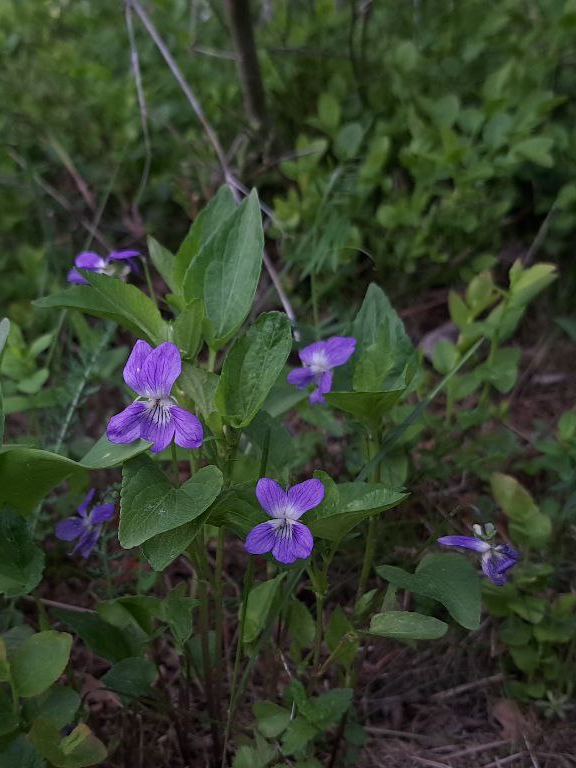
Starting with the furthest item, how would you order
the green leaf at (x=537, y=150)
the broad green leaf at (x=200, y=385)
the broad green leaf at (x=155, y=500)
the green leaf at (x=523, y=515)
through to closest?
the green leaf at (x=537, y=150)
the green leaf at (x=523, y=515)
the broad green leaf at (x=200, y=385)
the broad green leaf at (x=155, y=500)

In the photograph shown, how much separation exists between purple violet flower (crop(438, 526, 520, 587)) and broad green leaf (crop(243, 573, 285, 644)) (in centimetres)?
31

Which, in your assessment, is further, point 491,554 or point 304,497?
point 491,554

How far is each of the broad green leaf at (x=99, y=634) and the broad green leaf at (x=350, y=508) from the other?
47 centimetres

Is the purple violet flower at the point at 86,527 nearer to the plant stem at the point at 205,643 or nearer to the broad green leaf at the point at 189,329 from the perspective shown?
the plant stem at the point at 205,643

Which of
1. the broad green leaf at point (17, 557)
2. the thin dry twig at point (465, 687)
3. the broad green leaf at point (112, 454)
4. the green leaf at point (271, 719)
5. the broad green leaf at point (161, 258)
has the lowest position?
the thin dry twig at point (465, 687)

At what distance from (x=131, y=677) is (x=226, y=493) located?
0.43 m

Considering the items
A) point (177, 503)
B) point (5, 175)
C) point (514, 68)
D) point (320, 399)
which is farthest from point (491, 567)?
point (5, 175)

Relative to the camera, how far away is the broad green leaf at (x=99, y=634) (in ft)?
4.51

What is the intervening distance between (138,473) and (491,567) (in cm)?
61

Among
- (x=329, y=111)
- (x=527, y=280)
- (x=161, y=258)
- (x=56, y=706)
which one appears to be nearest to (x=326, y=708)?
(x=56, y=706)

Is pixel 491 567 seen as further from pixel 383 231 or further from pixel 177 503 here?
pixel 383 231

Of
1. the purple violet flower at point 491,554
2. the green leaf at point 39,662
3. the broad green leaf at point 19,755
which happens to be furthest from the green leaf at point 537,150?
the broad green leaf at point 19,755

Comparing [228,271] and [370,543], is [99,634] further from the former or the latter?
[228,271]

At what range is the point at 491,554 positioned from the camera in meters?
1.33
